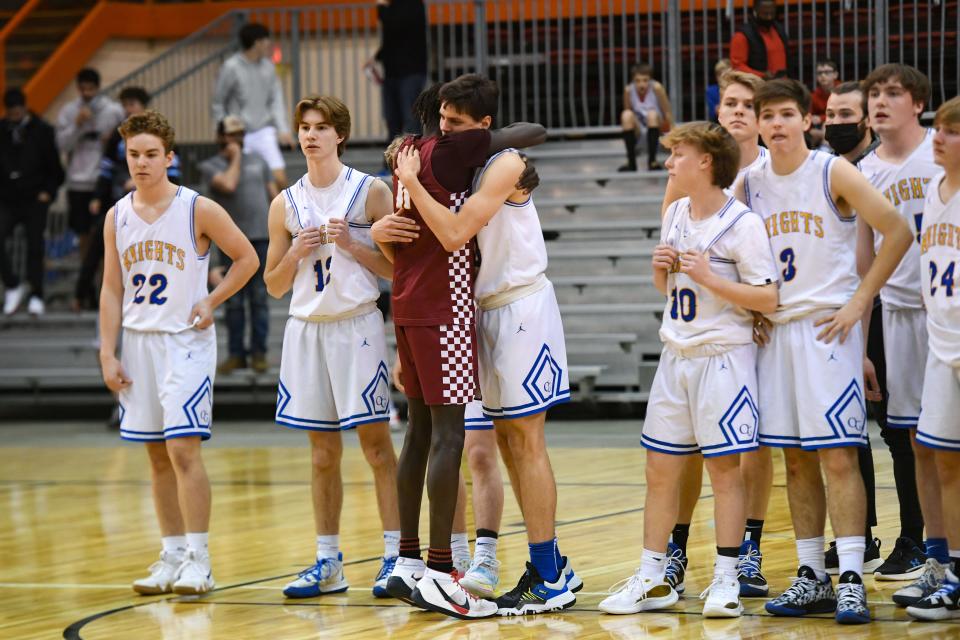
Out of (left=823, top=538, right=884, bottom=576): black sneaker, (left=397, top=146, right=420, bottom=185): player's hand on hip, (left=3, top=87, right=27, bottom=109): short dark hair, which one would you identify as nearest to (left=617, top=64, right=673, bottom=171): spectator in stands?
(left=3, top=87, right=27, bottom=109): short dark hair

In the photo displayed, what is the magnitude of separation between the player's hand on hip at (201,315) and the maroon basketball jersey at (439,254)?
3.45 ft

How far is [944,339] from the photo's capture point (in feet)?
16.2

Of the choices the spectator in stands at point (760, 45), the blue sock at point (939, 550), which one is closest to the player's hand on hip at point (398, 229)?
the blue sock at point (939, 550)

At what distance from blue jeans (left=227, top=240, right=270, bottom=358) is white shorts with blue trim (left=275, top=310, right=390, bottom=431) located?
6254mm

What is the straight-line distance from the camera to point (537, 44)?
15.4 meters

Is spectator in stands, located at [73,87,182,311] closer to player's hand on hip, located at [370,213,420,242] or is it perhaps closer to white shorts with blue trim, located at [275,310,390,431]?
white shorts with blue trim, located at [275,310,390,431]

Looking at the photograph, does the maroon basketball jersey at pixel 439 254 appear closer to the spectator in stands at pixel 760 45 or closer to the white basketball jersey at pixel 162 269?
the white basketball jersey at pixel 162 269

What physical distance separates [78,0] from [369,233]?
1397 cm

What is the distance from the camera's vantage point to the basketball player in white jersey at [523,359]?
534 centimetres

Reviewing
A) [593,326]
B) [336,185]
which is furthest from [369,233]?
[593,326]

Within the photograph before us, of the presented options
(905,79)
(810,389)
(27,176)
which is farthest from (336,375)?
(27,176)

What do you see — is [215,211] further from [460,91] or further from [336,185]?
[460,91]

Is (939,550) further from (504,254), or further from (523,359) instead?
(504,254)

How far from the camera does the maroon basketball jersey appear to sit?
17.3 feet
